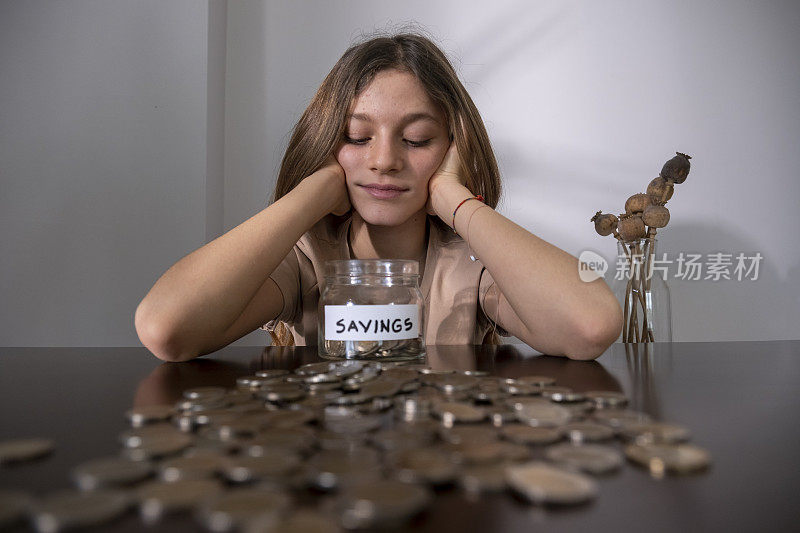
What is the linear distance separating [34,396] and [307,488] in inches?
15.1

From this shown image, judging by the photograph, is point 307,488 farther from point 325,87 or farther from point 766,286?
point 766,286

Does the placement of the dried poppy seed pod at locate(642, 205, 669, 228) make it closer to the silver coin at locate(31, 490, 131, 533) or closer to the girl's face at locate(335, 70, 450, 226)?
the girl's face at locate(335, 70, 450, 226)

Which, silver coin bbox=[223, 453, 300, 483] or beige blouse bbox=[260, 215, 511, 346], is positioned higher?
beige blouse bbox=[260, 215, 511, 346]

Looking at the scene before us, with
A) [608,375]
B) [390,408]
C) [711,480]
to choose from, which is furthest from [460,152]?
[711,480]

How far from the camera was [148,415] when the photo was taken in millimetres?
355

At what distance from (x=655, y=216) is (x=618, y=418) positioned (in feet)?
4.27

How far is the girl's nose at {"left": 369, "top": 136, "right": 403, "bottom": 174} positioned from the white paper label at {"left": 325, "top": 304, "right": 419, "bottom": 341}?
1.38 feet

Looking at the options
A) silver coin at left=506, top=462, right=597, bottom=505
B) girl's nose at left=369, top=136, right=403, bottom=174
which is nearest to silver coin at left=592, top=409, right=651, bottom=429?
silver coin at left=506, top=462, right=597, bottom=505

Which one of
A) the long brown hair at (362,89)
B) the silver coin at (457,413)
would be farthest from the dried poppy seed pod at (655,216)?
the silver coin at (457,413)

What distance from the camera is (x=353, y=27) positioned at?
192cm

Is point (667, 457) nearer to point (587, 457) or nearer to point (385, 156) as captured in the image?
point (587, 457)

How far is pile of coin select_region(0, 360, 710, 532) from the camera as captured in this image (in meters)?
0.20

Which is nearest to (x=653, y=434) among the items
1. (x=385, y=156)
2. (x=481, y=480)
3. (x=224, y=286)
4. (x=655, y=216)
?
(x=481, y=480)

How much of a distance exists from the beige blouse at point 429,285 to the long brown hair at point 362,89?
146mm
